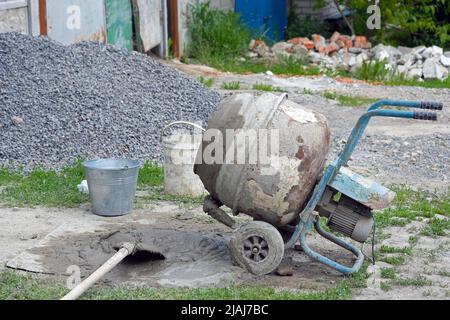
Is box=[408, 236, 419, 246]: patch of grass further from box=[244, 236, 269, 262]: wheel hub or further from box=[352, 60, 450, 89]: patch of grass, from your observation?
box=[352, 60, 450, 89]: patch of grass

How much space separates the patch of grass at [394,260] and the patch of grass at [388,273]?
18cm

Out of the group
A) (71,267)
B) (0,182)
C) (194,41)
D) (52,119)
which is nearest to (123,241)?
(71,267)

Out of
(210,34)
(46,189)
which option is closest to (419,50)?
(210,34)

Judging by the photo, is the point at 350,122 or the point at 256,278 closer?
the point at 256,278

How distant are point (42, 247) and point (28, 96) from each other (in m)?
3.04

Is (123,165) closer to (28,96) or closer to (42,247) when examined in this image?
(42,247)

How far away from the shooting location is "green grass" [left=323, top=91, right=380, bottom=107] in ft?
39.8

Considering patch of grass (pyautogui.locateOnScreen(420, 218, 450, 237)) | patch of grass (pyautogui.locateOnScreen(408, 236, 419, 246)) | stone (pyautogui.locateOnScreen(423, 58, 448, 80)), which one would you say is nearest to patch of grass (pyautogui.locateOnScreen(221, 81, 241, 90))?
stone (pyautogui.locateOnScreen(423, 58, 448, 80))

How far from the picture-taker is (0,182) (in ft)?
26.0

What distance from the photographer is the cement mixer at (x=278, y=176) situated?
5738 millimetres

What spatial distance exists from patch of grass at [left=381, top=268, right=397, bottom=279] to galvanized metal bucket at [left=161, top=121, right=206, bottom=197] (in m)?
2.27

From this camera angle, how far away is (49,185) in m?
7.80

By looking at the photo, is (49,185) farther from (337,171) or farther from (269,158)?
(337,171)

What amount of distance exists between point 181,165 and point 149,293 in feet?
7.80
